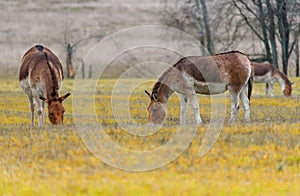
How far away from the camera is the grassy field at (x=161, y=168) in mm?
10547

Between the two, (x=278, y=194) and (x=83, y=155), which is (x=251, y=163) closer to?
(x=278, y=194)

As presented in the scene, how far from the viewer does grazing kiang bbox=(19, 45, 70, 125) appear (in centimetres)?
1770

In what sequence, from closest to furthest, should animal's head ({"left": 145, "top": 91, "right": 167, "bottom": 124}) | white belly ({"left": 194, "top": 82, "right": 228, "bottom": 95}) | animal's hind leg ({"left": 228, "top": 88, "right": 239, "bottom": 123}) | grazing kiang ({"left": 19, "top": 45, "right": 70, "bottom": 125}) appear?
grazing kiang ({"left": 19, "top": 45, "right": 70, "bottom": 125}) < animal's head ({"left": 145, "top": 91, "right": 167, "bottom": 124}) < animal's hind leg ({"left": 228, "top": 88, "right": 239, "bottom": 123}) < white belly ({"left": 194, "top": 82, "right": 228, "bottom": 95})

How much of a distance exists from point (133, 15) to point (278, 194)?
277 ft

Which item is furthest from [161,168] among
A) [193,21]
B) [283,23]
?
[193,21]

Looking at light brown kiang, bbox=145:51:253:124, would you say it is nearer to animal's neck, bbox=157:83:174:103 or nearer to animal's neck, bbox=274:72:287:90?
animal's neck, bbox=157:83:174:103

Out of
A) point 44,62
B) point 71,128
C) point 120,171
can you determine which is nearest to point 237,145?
point 120,171

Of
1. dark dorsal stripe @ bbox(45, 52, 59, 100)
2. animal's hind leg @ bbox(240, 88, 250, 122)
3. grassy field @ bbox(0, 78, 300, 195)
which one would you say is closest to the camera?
grassy field @ bbox(0, 78, 300, 195)

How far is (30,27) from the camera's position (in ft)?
272

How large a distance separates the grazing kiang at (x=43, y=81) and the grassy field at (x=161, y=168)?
102 centimetres

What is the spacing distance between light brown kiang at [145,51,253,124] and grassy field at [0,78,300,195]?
263 cm

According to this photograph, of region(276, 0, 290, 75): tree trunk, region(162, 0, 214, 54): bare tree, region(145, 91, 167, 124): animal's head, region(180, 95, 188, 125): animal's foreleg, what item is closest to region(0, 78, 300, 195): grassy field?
region(145, 91, 167, 124): animal's head

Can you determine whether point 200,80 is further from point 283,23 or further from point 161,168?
point 283,23

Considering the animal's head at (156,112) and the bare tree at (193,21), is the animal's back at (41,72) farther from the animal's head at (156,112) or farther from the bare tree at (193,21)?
the bare tree at (193,21)
